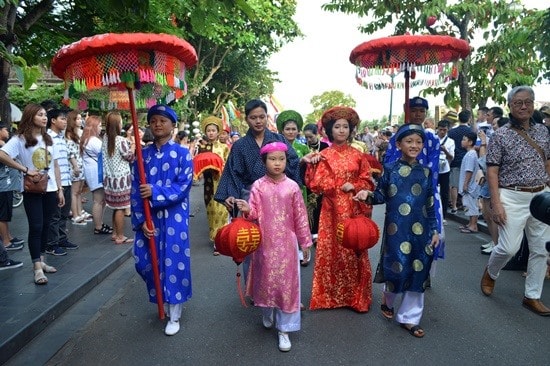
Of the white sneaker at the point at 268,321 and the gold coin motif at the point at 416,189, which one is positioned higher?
the gold coin motif at the point at 416,189

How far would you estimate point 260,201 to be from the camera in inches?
139

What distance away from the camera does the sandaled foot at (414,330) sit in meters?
3.55

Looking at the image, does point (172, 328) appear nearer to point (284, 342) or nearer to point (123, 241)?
point (284, 342)

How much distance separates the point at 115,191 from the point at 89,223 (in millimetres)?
2080

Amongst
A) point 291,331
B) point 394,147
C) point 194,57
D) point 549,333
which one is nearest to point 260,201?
point 291,331

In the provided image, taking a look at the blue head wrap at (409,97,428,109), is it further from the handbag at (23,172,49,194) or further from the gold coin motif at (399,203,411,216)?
the handbag at (23,172,49,194)

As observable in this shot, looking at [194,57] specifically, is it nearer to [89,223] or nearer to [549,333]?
[549,333]

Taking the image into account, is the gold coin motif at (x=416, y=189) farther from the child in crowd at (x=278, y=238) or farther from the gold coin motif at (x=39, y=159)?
the gold coin motif at (x=39, y=159)

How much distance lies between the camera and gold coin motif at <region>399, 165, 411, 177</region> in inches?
143

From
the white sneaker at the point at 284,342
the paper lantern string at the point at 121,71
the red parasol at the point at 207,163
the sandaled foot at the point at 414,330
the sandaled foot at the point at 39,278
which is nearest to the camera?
the paper lantern string at the point at 121,71

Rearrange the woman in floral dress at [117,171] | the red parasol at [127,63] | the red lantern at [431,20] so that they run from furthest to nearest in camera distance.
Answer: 1. the red lantern at [431,20]
2. the woman in floral dress at [117,171]
3. the red parasol at [127,63]

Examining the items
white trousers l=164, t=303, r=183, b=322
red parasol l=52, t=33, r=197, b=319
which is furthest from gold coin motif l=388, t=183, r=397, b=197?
white trousers l=164, t=303, r=183, b=322

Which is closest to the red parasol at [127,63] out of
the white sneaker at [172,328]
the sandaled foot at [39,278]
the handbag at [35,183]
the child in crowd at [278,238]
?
the white sneaker at [172,328]

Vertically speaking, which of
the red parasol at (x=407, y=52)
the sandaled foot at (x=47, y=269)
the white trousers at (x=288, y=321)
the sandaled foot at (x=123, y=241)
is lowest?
the sandaled foot at (x=123, y=241)
